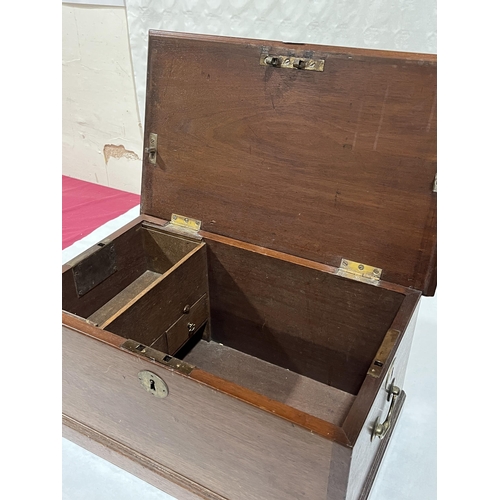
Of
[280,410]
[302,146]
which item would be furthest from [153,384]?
[302,146]

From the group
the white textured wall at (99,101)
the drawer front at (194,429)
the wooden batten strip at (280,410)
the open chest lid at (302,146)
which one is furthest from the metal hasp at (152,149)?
the white textured wall at (99,101)

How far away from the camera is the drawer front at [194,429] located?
90cm

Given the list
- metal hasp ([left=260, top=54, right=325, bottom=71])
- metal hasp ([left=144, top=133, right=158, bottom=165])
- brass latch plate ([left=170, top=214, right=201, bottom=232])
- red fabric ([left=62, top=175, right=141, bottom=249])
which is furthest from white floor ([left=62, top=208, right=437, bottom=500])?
red fabric ([left=62, top=175, right=141, bottom=249])

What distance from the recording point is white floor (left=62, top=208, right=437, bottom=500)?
1.20 m

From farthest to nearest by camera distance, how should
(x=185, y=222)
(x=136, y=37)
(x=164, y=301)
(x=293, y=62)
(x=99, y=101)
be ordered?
1. (x=99, y=101)
2. (x=136, y=37)
3. (x=185, y=222)
4. (x=164, y=301)
5. (x=293, y=62)

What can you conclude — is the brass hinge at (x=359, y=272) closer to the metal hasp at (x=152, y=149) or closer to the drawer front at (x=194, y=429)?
the drawer front at (x=194, y=429)

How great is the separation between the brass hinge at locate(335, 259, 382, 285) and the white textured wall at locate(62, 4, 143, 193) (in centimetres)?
151

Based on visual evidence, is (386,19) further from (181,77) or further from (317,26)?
(181,77)

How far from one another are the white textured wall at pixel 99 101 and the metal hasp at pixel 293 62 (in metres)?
1.25

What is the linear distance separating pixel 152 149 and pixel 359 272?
2.15 ft

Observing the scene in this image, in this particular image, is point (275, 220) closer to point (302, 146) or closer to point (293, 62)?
point (302, 146)

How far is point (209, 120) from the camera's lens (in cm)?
131

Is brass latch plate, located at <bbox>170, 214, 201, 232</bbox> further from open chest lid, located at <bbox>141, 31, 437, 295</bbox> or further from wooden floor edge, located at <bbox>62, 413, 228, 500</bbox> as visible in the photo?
wooden floor edge, located at <bbox>62, 413, 228, 500</bbox>

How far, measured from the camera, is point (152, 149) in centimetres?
141
